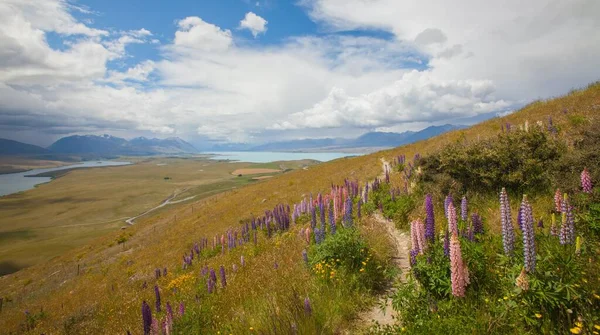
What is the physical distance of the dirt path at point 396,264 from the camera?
5578mm

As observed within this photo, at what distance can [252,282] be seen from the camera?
28.1ft

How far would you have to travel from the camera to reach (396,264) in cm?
786

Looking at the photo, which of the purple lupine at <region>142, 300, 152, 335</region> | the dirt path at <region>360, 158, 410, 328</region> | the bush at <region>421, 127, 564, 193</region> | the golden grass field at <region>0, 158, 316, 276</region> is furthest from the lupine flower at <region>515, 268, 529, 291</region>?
the golden grass field at <region>0, 158, 316, 276</region>

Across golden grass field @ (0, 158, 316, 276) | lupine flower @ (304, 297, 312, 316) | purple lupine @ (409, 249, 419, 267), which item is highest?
purple lupine @ (409, 249, 419, 267)

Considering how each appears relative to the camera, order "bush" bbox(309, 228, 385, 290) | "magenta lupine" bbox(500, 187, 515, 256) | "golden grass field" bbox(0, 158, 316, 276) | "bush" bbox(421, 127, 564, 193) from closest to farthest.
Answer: "magenta lupine" bbox(500, 187, 515, 256)
"bush" bbox(309, 228, 385, 290)
"bush" bbox(421, 127, 564, 193)
"golden grass field" bbox(0, 158, 316, 276)

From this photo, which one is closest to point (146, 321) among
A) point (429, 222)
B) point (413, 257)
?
point (413, 257)

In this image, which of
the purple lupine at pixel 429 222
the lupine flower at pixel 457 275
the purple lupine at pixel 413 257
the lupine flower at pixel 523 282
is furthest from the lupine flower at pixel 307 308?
the lupine flower at pixel 523 282

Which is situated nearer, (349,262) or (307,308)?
(307,308)

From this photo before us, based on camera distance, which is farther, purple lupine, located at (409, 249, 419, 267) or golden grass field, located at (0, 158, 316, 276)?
golden grass field, located at (0, 158, 316, 276)

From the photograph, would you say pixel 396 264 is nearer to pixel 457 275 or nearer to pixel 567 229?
pixel 457 275

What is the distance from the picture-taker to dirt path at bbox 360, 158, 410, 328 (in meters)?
5.58

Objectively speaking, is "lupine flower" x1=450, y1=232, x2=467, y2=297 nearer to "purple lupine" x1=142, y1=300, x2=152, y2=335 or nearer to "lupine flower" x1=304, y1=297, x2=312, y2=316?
"lupine flower" x1=304, y1=297, x2=312, y2=316

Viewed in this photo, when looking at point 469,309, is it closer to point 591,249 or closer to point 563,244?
point 563,244

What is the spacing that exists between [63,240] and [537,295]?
12226 cm
